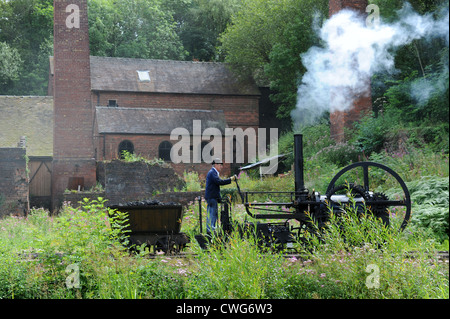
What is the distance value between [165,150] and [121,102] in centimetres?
578

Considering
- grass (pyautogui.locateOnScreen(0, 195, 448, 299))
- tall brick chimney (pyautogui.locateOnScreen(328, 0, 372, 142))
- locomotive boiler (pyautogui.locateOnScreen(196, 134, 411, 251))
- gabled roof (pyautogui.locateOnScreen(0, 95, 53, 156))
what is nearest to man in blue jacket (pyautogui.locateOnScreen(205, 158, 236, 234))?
locomotive boiler (pyautogui.locateOnScreen(196, 134, 411, 251))

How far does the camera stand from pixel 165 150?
29578mm

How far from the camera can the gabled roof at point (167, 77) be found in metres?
33.5

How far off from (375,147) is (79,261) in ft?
44.8

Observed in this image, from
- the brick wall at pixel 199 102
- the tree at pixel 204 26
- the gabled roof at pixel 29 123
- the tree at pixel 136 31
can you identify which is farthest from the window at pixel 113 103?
the tree at pixel 204 26

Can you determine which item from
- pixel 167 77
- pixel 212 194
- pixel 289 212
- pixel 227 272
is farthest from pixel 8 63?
pixel 227 272

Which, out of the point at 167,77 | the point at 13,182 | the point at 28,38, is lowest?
the point at 13,182

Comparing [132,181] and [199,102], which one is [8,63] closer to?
[199,102]

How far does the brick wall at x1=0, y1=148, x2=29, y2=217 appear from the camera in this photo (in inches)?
826

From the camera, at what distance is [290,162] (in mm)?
25672

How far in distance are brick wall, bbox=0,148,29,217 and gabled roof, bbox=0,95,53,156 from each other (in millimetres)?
5250

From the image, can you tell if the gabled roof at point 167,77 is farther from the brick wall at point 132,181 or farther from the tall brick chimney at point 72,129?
the brick wall at point 132,181

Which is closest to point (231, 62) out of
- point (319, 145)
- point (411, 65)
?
point (319, 145)

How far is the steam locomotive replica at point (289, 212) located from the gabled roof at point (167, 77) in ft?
80.0
